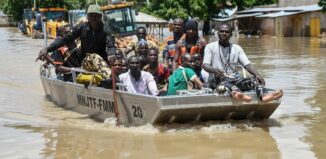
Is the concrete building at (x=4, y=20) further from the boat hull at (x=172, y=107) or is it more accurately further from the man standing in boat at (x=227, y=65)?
the man standing in boat at (x=227, y=65)

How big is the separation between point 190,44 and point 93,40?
1527 mm

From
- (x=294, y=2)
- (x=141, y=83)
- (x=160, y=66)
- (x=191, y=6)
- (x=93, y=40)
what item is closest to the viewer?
(x=141, y=83)

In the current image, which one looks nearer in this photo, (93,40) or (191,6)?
(93,40)

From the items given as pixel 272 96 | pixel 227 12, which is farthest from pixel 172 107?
pixel 227 12

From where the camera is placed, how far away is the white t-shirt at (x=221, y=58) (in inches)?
306

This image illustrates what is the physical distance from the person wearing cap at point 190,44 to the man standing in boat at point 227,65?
1240 millimetres

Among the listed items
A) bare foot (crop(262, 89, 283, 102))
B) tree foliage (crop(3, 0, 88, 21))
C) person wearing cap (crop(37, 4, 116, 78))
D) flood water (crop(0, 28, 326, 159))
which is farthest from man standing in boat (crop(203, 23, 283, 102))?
tree foliage (crop(3, 0, 88, 21))

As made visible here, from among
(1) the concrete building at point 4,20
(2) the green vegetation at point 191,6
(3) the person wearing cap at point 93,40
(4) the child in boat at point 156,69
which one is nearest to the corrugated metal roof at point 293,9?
(2) the green vegetation at point 191,6

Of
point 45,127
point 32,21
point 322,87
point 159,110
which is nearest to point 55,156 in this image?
point 159,110

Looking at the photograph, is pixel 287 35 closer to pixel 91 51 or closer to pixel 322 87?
pixel 322 87

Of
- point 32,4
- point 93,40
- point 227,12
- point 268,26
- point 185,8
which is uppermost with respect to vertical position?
point 32,4

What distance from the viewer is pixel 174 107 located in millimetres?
7312

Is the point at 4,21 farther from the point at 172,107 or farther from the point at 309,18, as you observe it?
the point at 172,107

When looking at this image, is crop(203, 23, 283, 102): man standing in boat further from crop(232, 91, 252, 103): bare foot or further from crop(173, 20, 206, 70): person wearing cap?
crop(173, 20, 206, 70): person wearing cap
